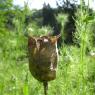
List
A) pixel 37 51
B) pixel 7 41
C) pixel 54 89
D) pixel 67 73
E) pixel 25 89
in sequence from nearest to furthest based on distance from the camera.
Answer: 1. pixel 37 51
2. pixel 25 89
3. pixel 67 73
4. pixel 54 89
5. pixel 7 41

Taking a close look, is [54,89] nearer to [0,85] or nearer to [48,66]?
[0,85]

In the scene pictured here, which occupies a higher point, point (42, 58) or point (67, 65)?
point (42, 58)

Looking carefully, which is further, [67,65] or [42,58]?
[67,65]

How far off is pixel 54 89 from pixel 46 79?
1548 millimetres

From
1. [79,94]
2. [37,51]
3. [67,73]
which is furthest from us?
[67,73]

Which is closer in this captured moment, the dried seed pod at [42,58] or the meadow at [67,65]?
the dried seed pod at [42,58]

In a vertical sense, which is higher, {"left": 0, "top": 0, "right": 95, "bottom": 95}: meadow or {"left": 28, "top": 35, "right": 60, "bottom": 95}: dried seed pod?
{"left": 28, "top": 35, "right": 60, "bottom": 95}: dried seed pod

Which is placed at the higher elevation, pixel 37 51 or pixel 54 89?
pixel 37 51

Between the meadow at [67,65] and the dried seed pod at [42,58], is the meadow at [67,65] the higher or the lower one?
the lower one

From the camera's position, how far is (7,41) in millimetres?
3467

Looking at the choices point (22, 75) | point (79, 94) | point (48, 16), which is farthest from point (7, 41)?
point (48, 16)

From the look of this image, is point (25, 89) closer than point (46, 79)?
No

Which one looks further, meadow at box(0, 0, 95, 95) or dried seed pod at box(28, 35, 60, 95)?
meadow at box(0, 0, 95, 95)

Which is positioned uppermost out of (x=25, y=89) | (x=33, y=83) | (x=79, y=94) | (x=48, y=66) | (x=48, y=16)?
(x=48, y=66)
